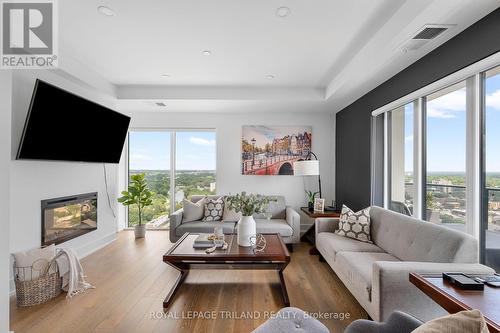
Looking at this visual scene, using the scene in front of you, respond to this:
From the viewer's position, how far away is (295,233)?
3.89m

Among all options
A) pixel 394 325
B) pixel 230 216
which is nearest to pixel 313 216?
pixel 230 216

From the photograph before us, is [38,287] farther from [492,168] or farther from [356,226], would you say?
[492,168]

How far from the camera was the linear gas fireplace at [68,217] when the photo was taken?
2945 mm

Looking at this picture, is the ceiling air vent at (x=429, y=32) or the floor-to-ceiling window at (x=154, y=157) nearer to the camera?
the ceiling air vent at (x=429, y=32)

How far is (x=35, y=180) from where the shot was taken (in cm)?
278

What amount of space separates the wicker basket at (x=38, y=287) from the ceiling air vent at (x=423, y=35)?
13.0ft

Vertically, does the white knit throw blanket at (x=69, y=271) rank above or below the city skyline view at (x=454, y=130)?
below

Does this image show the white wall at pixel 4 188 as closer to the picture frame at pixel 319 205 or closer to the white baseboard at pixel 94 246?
the white baseboard at pixel 94 246

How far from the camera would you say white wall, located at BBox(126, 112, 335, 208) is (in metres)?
4.89

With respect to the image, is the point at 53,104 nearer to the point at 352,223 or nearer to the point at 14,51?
the point at 14,51

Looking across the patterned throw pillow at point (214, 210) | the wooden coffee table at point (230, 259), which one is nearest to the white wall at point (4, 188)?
the wooden coffee table at point (230, 259)

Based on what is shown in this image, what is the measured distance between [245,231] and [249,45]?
6.72ft

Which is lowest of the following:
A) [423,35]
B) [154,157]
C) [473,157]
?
[473,157]

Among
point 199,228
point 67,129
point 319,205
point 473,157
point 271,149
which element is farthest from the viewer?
point 271,149
